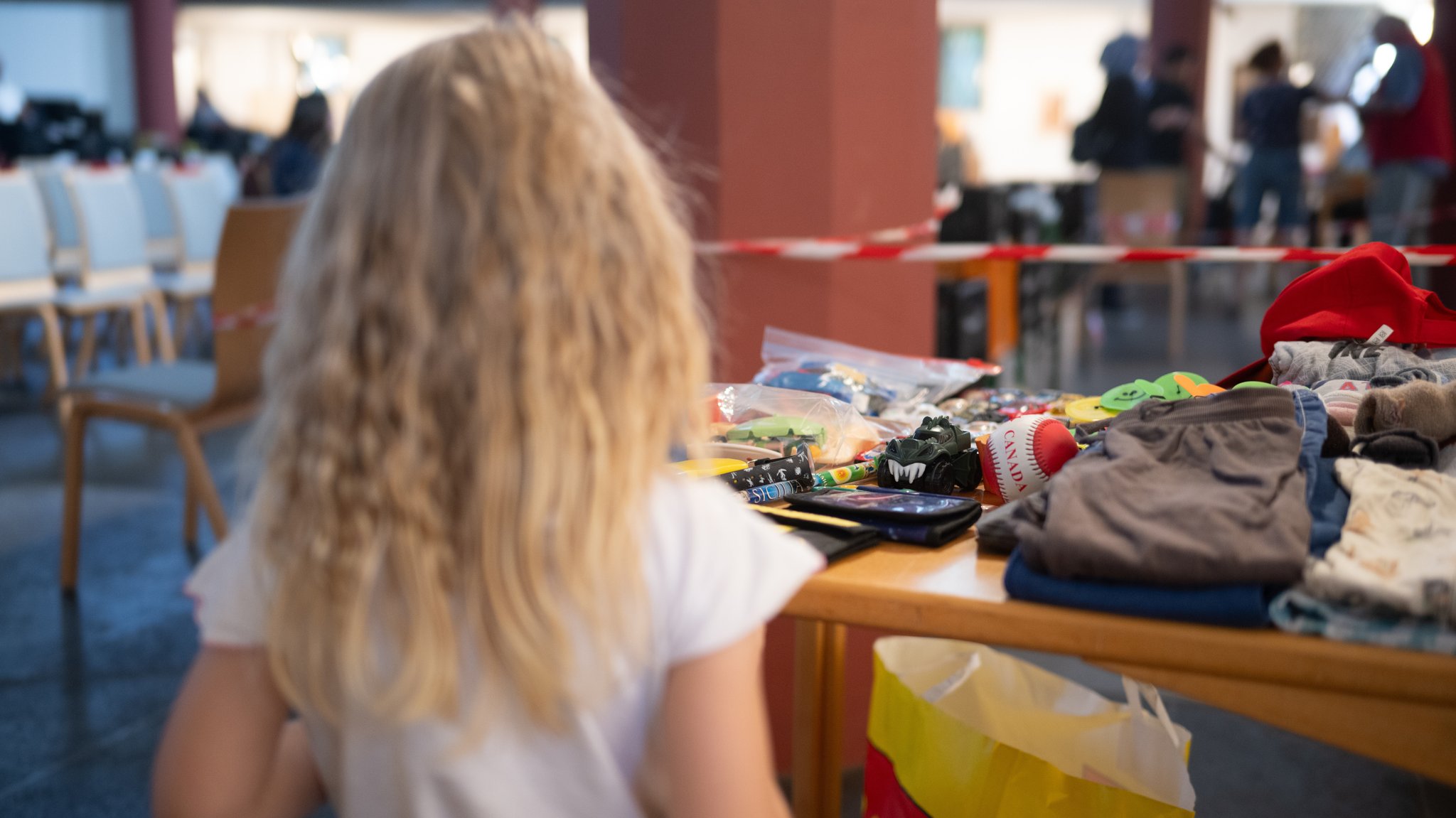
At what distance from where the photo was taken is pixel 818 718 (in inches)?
51.9

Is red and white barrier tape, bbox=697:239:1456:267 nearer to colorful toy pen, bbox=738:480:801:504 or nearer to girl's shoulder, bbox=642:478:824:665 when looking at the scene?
colorful toy pen, bbox=738:480:801:504

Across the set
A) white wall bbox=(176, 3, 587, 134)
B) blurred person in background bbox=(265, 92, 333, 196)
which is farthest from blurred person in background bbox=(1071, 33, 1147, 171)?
white wall bbox=(176, 3, 587, 134)

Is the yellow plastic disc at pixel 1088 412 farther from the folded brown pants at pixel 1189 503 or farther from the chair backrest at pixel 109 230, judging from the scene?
the chair backrest at pixel 109 230

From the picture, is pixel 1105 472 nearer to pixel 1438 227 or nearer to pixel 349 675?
pixel 349 675

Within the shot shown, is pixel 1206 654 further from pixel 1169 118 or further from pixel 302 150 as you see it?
pixel 1169 118

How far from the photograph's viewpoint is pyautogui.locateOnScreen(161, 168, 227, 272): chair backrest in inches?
231

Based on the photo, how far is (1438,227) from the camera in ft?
20.0

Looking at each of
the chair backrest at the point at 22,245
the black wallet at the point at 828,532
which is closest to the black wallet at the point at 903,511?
the black wallet at the point at 828,532

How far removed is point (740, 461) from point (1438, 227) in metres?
6.21

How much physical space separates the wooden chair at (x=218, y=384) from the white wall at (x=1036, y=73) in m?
13.0

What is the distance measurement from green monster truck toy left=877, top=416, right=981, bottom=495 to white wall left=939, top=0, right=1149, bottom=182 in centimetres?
1416

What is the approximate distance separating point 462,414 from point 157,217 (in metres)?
6.21

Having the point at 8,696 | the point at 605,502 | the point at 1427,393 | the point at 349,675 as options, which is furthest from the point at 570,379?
the point at 8,696

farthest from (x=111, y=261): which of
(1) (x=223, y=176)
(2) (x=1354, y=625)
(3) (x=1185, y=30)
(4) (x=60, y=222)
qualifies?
(3) (x=1185, y=30)
